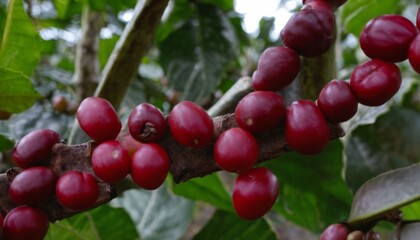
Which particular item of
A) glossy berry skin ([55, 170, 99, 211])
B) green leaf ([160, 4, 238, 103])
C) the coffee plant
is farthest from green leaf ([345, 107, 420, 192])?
glossy berry skin ([55, 170, 99, 211])

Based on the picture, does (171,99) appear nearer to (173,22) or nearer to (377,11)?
(173,22)

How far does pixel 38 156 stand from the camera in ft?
1.66

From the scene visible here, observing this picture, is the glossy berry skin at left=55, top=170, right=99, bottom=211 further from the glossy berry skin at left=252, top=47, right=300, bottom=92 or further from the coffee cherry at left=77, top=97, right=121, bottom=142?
the glossy berry skin at left=252, top=47, right=300, bottom=92

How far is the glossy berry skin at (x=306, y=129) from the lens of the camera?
45cm

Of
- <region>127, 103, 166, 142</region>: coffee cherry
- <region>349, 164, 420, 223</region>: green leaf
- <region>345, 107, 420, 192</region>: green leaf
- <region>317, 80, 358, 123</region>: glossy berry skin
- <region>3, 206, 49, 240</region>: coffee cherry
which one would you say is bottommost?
<region>345, 107, 420, 192</region>: green leaf

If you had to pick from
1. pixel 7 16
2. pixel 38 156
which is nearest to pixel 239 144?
pixel 38 156

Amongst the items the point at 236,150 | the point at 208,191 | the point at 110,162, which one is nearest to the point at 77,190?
the point at 110,162

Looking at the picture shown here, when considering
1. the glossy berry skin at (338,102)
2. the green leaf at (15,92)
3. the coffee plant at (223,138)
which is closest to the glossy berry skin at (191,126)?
the coffee plant at (223,138)

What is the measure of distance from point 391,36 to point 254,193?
0.59 feet

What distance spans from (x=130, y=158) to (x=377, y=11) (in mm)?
634

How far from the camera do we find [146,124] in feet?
1.57

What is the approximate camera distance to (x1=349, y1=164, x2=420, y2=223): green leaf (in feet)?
1.68

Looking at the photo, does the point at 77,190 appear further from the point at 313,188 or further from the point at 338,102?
the point at 313,188

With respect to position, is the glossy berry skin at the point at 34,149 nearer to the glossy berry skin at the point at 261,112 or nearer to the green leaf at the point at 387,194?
the glossy berry skin at the point at 261,112
